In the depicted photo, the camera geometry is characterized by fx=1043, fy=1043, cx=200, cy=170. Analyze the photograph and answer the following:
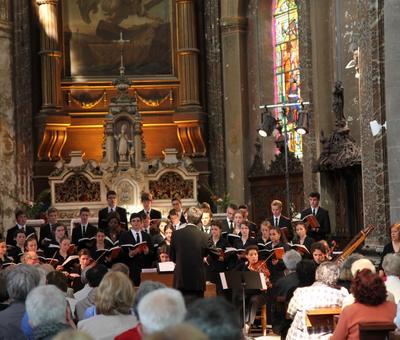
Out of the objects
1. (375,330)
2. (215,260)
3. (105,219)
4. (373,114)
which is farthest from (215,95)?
(375,330)

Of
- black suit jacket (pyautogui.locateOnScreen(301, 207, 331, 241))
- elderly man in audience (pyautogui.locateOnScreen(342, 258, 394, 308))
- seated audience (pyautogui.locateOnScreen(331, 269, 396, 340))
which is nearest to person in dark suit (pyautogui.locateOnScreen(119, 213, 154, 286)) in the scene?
black suit jacket (pyautogui.locateOnScreen(301, 207, 331, 241))

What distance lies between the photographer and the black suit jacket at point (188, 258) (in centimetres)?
1232

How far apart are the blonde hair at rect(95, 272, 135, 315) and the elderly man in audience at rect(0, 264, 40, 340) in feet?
1.98

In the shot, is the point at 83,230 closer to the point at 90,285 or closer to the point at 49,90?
the point at 90,285

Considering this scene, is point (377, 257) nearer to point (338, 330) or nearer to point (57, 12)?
point (338, 330)

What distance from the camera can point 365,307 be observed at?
23.1 feet

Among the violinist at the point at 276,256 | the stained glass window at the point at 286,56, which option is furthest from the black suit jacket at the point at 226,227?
the stained glass window at the point at 286,56

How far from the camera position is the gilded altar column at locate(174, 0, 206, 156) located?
910 inches

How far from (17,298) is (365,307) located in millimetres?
2339

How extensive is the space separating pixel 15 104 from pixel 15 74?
2.17 ft

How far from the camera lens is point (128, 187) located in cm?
2112

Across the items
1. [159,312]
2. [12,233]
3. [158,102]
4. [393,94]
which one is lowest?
[159,312]

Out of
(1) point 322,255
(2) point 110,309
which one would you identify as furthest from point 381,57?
(2) point 110,309

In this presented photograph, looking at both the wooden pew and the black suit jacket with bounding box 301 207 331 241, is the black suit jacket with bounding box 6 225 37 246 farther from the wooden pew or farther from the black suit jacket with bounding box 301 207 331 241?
the black suit jacket with bounding box 301 207 331 241
